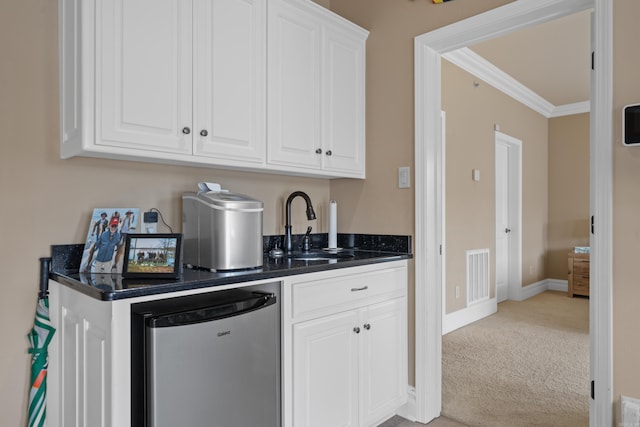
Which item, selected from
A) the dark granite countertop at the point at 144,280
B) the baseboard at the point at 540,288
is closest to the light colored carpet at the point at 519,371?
the baseboard at the point at 540,288

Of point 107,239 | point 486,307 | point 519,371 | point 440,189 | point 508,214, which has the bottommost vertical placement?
point 519,371

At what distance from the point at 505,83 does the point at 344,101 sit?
3.30 m

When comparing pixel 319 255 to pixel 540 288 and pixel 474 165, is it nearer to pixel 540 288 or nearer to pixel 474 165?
pixel 474 165

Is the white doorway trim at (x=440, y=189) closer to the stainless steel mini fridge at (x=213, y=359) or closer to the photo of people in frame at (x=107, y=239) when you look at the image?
the stainless steel mini fridge at (x=213, y=359)

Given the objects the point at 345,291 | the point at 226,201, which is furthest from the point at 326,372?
the point at 226,201

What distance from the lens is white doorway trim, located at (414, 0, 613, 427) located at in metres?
1.68

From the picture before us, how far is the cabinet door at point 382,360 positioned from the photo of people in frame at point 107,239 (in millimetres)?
1160

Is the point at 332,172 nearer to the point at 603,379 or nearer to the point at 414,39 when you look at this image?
the point at 414,39

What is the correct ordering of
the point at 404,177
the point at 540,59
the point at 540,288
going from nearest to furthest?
the point at 404,177 → the point at 540,59 → the point at 540,288

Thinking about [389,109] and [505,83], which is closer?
[389,109]

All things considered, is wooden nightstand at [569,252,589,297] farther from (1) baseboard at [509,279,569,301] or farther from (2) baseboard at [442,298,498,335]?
(2) baseboard at [442,298,498,335]

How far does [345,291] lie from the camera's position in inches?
76.8

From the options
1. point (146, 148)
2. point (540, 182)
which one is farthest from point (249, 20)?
point (540, 182)

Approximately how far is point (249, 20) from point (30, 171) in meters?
1.17
